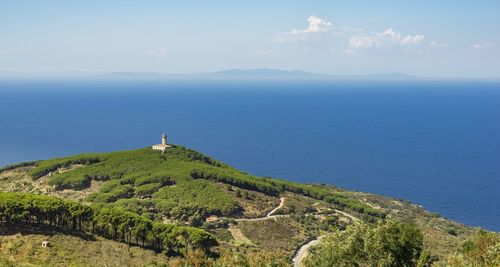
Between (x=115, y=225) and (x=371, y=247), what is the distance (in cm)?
3067

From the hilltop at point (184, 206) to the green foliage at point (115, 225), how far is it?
0.35 feet

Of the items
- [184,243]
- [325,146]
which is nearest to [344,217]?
[184,243]

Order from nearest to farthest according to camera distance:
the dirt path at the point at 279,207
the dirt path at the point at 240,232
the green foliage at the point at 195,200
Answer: the dirt path at the point at 240,232 < the green foliage at the point at 195,200 < the dirt path at the point at 279,207

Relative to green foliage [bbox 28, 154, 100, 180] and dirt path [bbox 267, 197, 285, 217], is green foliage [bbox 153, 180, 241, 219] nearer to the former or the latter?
dirt path [bbox 267, 197, 285, 217]

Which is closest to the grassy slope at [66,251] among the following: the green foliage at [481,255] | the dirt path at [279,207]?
the dirt path at [279,207]

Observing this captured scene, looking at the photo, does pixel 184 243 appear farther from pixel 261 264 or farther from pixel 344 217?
pixel 344 217

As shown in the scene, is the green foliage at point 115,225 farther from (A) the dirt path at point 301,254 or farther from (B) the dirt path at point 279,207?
(B) the dirt path at point 279,207

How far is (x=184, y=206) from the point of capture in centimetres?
6506

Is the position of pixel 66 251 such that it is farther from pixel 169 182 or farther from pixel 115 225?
pixel 169 182

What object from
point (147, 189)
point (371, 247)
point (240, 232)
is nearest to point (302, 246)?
point (240, 232)

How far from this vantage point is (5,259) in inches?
1342

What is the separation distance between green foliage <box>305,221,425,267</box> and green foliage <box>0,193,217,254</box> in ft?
75.0

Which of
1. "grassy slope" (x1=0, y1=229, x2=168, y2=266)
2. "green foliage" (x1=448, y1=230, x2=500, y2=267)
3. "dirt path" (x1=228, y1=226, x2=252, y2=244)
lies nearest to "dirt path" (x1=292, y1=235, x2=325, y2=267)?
"dirt path" (x1=228, y1=226, x2=252, y2=244)

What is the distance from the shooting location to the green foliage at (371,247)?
1060 inches
